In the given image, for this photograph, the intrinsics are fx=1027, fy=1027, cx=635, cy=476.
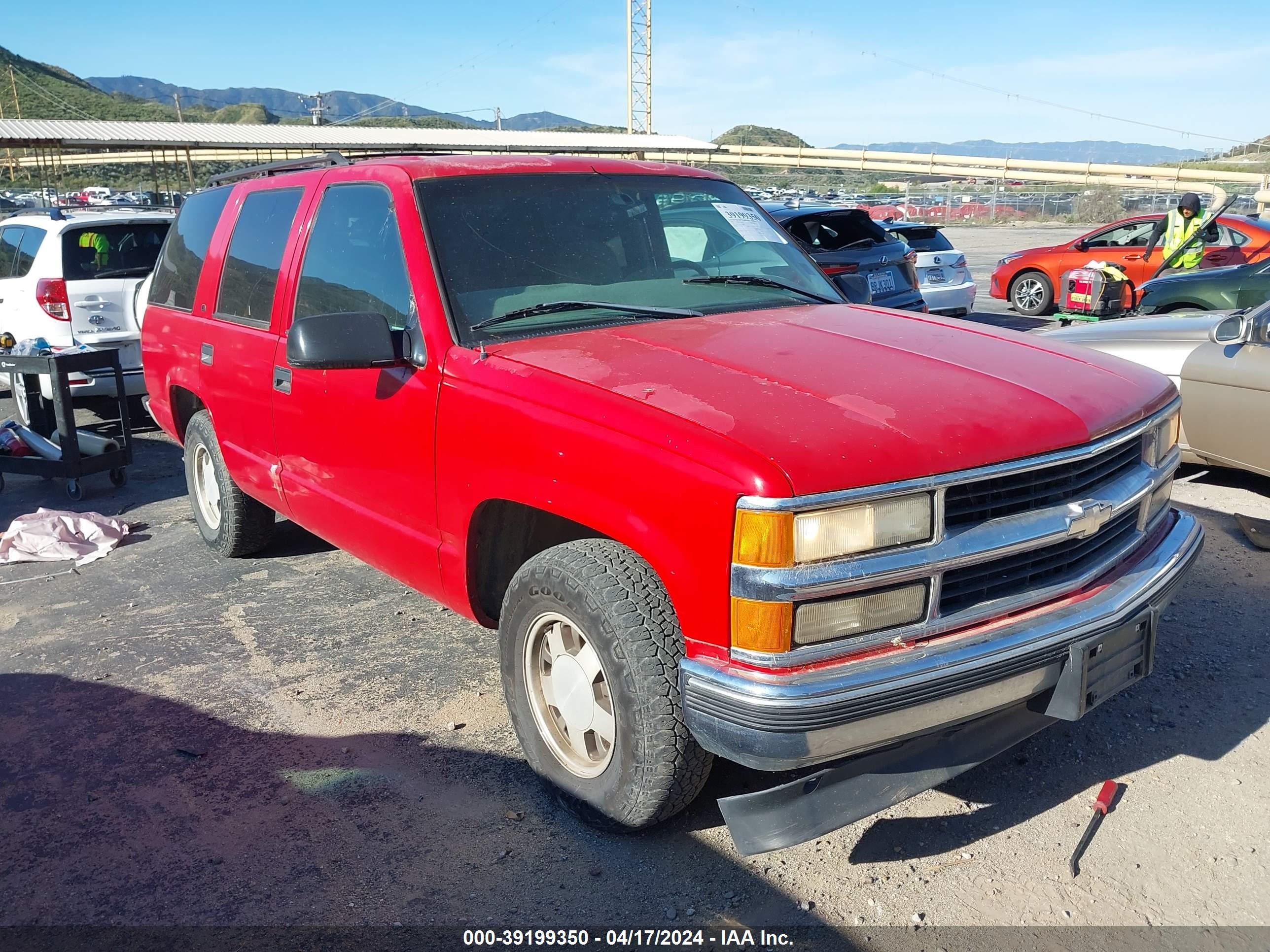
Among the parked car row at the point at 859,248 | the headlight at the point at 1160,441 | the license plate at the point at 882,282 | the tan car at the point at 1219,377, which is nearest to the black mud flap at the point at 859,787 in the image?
the headlight at the point at 1160,441

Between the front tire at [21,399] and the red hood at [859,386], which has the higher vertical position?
the red hood at [859,386]

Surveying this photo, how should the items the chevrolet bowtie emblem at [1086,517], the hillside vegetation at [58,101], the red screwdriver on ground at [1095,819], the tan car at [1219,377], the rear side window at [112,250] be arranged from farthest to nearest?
the hillside vegetation at [58,101] < the rear side window at [112,250] < the tan car at [1219,377] < the red screwdriver on ground at [1095,819] < the chevrolet bowtie emblem at [1086,517]

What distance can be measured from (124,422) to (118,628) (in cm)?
280

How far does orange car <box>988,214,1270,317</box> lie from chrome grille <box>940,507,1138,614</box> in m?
11.4

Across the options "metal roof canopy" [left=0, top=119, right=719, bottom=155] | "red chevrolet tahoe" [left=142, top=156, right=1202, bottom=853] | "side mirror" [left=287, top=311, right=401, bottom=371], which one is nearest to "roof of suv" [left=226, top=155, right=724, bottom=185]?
"red chevrolet tahoe" [left=142, top=156, right=1202, bottom=853]

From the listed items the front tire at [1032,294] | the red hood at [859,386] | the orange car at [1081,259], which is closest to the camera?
the red hood at [859,386]

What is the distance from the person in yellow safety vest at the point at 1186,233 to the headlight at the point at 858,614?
10588 millimetres

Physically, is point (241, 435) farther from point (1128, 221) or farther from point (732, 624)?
point (1128, 221)

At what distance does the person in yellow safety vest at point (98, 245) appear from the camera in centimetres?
868

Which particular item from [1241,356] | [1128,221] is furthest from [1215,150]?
[1241,356]

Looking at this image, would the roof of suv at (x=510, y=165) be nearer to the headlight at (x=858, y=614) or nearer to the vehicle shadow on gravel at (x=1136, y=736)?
the headlight at (x=858, y=614)

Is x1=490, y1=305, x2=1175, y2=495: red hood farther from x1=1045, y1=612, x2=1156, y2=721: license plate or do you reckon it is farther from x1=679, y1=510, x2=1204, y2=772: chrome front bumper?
x1=1045, y1=612, x2=1156, y2=721: license plate

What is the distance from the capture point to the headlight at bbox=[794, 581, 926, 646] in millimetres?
2443

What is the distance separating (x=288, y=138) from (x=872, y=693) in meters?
23.7
